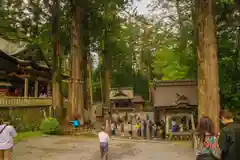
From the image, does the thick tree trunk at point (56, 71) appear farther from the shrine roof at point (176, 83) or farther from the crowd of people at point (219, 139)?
the crowd of people at point (219, 139)

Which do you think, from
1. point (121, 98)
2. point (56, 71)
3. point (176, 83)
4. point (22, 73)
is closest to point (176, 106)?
point (176, 83)

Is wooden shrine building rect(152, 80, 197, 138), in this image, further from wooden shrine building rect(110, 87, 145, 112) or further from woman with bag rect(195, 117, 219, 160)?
wooden shrine building rect(110, 87, 145, 112)

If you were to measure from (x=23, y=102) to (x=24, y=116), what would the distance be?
Result: 1.10 m

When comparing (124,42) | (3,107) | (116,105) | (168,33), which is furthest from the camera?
(116,105)

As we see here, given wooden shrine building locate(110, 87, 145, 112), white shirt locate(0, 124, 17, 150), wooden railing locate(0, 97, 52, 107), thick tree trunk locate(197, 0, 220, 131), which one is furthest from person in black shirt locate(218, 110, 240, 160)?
wooden shrine building locate(110, 87, 145, 112)

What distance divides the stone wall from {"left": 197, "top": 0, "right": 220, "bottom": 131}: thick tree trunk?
1328cm

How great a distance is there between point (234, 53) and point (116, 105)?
84.8 feet

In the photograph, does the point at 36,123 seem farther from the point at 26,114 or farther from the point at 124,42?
the point at 124,42

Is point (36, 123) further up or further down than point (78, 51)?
further down

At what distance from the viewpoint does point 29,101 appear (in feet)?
75.3

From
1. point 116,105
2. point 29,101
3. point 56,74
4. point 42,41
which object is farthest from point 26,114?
point 116,105

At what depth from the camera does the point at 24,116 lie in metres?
22.0

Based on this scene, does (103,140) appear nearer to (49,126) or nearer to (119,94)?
(49,126)

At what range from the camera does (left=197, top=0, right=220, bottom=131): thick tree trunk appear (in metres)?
13.6
